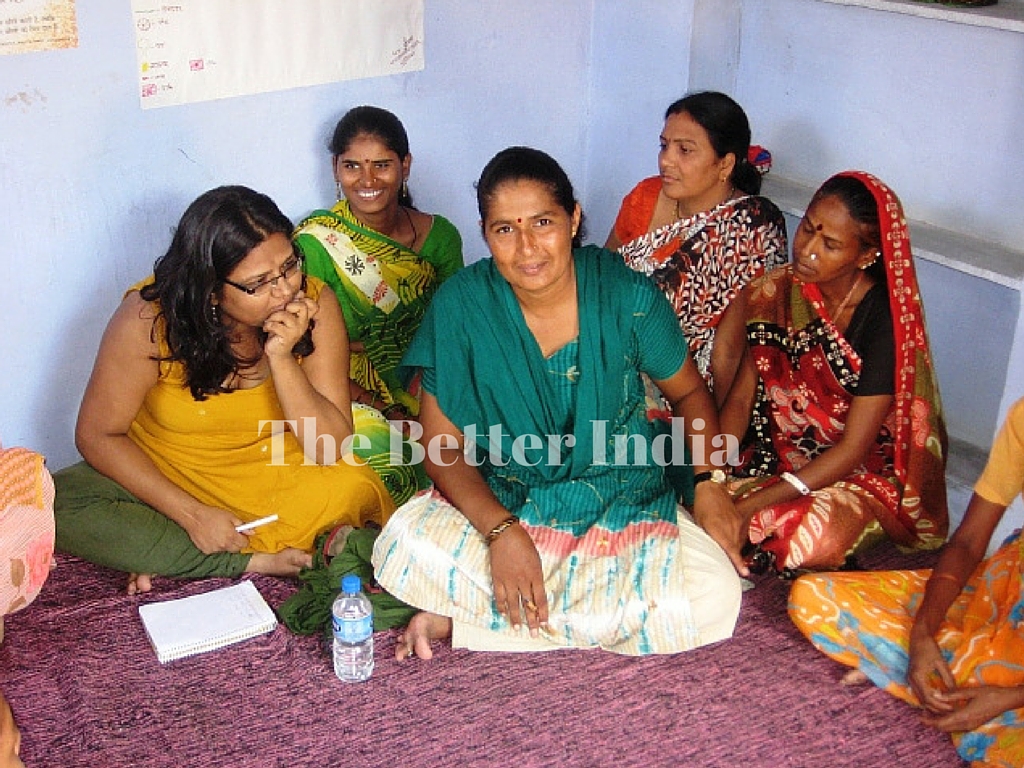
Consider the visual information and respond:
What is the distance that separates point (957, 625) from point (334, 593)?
139cm

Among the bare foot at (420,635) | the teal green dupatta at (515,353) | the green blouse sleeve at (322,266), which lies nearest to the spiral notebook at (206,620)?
the bare foot at (420,635)

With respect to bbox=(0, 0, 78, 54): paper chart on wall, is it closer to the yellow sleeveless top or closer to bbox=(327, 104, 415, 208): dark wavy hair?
bbox=(327, 104, 415, 208): dark wavy hair

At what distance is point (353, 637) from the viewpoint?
8.26 ft

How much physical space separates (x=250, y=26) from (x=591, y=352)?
4.74ft

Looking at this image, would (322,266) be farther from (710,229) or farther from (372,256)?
(710,229)

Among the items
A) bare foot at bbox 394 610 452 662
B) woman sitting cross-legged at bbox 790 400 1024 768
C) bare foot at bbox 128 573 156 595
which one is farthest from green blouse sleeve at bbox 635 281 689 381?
bare foot at bbox 128 573 156 595

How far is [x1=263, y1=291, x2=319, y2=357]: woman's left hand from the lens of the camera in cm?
270

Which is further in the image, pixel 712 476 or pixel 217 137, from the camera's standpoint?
pixel 217 137

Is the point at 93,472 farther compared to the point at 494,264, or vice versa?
the point at 93,472

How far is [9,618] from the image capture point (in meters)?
2.76

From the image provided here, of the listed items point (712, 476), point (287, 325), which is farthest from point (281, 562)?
point (712, 476)

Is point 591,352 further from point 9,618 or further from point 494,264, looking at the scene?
point 9,618

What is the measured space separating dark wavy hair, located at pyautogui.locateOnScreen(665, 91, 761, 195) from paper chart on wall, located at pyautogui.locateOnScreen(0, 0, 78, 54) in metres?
1.64

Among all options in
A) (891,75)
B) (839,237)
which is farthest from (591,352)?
(891,75)
